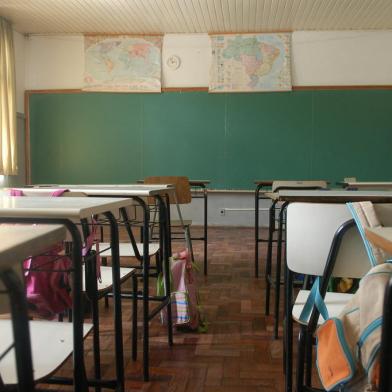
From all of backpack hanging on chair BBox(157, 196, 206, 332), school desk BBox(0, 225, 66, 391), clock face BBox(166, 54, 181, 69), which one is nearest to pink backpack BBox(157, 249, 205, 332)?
backpack hanging on chair BBox(157, 196, 206, 332)

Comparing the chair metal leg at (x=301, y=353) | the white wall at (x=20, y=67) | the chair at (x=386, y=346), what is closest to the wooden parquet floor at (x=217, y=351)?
the chair metal leg at (x=301, y=353)

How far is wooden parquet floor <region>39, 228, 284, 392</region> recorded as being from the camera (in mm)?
1660

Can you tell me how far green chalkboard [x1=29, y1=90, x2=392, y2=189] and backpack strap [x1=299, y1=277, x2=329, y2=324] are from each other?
15.5 ft

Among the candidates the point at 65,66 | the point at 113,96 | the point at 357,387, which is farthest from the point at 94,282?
the point at 65,66

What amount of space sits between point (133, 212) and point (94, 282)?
1.78m

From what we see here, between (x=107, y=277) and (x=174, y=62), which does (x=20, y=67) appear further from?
(x=107, y=277)

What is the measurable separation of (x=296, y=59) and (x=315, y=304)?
5.24 metres

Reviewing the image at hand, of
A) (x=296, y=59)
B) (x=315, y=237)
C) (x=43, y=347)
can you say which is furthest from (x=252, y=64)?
(x=43, y=347)

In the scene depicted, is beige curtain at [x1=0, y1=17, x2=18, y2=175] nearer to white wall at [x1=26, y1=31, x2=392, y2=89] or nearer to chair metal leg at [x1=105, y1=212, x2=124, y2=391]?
white wall at [x1=26, y1=31, x2=392, y2=89]

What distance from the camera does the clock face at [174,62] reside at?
5938 millimetres

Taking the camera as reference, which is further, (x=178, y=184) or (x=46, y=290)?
(x=178, y=184)

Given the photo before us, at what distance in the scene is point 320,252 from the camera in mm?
1264

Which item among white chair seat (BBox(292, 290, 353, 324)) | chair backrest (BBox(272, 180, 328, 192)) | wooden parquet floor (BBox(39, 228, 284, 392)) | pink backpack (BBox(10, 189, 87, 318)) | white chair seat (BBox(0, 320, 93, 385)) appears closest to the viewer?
white chair seat (BBox(0, 320, 93, 385))

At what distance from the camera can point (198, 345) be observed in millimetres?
2029
